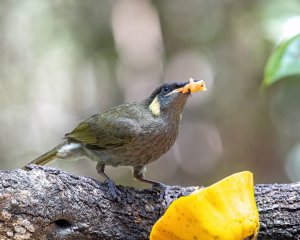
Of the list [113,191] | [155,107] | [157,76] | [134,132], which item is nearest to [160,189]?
[113,191]

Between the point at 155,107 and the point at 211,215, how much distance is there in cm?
174

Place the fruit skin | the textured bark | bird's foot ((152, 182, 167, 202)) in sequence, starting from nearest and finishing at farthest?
the fruit skin → the textured bark → bird's foot ((152, 182, 167, 202))

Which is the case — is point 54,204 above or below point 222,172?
above

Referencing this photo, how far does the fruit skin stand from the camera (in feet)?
8.11

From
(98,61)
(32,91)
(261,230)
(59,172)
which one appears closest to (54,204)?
(59,172)

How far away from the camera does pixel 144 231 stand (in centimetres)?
322

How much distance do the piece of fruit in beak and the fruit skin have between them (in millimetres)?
1290

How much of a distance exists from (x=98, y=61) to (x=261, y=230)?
6014 millimetres

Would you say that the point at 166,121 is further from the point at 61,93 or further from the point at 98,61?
the point at 61,93

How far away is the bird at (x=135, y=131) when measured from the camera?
3.97 metres

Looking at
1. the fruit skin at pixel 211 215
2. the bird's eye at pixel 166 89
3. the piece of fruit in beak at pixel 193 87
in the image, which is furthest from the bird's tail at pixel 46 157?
the fruit skin at pixel 211 215

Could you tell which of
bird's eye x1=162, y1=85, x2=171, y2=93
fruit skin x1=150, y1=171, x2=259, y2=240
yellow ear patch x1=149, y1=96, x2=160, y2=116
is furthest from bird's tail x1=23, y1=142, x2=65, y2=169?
fruit skin x1=150, y1=171, x2=259, y2=240

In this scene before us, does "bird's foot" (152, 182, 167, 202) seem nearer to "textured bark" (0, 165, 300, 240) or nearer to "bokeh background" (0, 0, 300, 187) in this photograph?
"textured bark" (0, 165, 300, 240)

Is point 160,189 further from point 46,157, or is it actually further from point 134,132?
point 46,157
